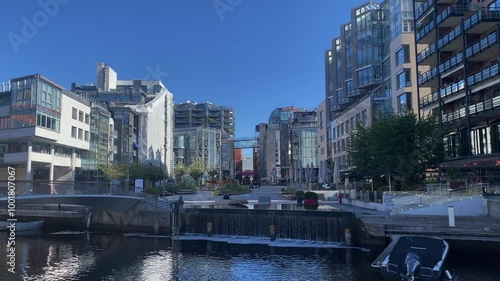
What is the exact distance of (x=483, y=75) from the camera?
132 feet

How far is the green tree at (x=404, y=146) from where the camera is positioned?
40.6m

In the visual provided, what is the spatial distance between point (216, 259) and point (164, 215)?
49.7ft

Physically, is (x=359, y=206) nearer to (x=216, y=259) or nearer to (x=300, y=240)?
(x=300, y=240)

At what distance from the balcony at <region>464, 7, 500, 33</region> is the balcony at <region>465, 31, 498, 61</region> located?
1709mm

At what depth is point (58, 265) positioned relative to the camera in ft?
84.7

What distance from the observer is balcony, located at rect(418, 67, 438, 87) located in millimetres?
50450

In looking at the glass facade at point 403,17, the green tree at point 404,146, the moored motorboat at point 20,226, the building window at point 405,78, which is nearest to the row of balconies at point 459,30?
the building window at point 405,78

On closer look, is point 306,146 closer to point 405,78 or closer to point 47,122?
point 405,78

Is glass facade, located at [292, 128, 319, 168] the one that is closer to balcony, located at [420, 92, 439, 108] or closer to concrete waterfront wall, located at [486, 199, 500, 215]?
balcony, located at [420, 92, 439, 108]

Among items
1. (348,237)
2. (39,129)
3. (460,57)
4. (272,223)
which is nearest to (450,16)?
(460,57)

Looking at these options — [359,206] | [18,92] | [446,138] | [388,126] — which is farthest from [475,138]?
[18,92]

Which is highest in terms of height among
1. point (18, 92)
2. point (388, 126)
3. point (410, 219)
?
point (18, 92)

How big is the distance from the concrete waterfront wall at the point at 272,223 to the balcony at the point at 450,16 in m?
27.3

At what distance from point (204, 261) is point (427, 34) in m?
40.2
